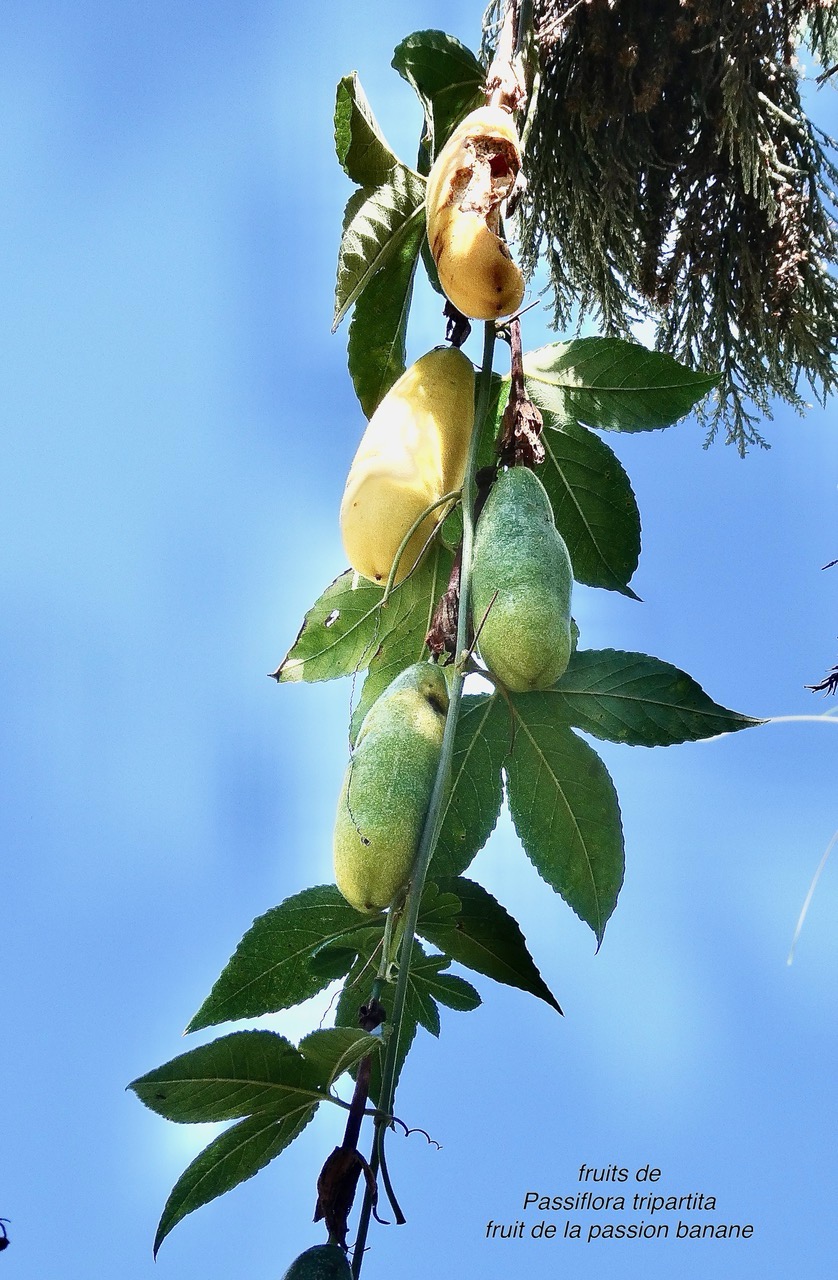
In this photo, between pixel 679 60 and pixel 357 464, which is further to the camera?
pixel 679 60

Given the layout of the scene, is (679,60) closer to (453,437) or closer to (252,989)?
(453,437)

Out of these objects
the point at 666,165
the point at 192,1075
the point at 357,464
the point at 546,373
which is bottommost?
the point at 192,1075

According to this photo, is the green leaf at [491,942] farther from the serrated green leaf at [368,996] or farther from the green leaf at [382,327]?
the green leaf at [382,327]

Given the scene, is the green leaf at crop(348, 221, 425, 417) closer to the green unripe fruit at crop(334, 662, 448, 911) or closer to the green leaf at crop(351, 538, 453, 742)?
the green leaf at crop(351, 538, 453, 742)

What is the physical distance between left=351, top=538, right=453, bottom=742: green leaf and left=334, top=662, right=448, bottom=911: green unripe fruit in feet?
0.57

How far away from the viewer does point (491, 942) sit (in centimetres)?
56

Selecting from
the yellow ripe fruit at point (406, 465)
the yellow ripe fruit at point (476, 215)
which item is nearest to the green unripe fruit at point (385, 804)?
the yellow ripe fruit at point (406, 465)

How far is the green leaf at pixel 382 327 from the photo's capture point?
0.77m

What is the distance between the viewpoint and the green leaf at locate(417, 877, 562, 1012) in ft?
1.84

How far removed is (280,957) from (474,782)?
15cm

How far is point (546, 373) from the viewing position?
0.77m

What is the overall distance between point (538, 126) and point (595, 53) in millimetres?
96

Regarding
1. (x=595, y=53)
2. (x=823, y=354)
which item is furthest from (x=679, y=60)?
(x=823, y=354)

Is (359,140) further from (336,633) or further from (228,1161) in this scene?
(228,1161)
